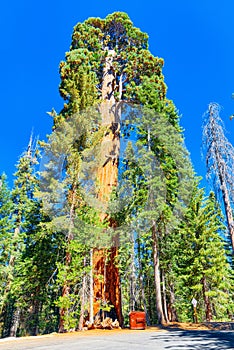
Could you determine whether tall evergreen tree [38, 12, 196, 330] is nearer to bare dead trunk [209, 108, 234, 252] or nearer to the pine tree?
the pine tree

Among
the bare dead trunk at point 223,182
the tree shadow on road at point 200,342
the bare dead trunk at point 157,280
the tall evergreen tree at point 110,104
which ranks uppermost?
the tall evergreen tree at point 110,104

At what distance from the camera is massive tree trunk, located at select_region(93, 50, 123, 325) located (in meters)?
10.5

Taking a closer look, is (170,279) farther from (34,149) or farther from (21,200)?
(34,149)

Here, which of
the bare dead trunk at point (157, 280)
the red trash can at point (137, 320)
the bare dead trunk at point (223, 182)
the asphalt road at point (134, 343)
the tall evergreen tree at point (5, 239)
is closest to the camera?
the asphalt road at point (134, 343)

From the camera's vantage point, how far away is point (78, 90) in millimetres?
12039

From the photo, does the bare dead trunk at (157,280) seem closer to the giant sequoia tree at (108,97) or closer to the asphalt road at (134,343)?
the giant sequoia tree at (108,97)

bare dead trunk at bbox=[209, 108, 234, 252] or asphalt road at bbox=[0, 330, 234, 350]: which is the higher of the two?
bare dead trunk at bbox=[209, 108, 234, 252]

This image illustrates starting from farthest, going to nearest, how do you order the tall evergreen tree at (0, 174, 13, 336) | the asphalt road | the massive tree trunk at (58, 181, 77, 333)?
the tall evergreen tree at (0, 174, 13, 336)
the massive tree trunk at (58, 181, 77, 333)
the asphalt road

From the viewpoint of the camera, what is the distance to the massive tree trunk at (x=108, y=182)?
34.3ft

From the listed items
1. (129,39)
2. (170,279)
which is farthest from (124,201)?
(129,39)

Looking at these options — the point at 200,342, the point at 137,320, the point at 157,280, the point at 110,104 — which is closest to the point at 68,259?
the point at 137,320

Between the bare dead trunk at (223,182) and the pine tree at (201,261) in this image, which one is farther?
the pine tree at (201,261)

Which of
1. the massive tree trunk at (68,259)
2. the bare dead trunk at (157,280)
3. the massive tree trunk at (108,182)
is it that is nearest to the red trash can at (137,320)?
the massive tree trunk at (108,182)

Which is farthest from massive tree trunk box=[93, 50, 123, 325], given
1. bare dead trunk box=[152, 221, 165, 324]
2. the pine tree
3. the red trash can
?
the pine tree
